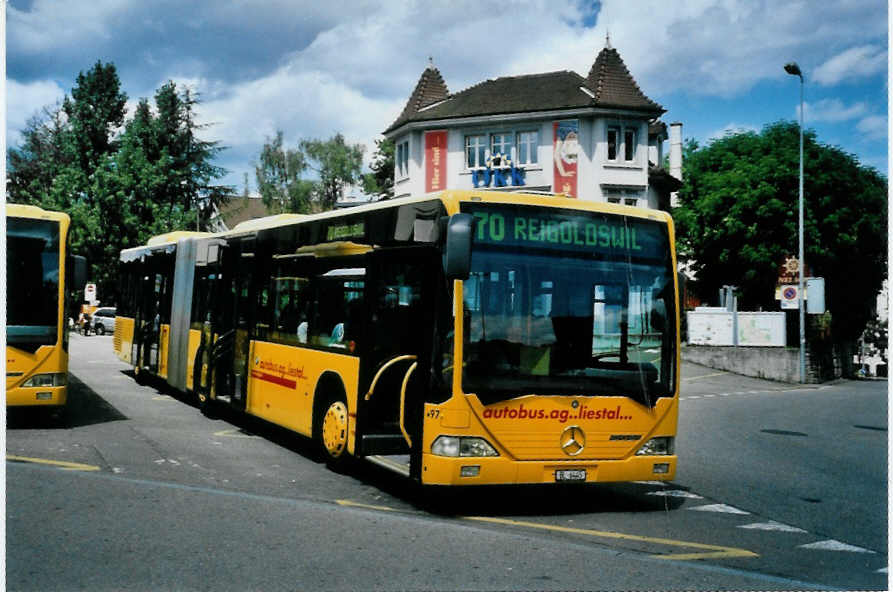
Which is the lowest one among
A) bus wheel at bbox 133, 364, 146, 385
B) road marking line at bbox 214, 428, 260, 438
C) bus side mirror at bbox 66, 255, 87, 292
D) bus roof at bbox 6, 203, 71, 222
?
road marking line at bbox 214, 428, 260, 438

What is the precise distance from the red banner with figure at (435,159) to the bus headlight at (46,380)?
34071 millimetres

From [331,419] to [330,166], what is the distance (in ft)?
194

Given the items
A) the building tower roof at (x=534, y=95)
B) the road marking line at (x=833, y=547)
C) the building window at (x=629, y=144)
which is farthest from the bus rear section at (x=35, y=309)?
the building window at (x=629, y=144)

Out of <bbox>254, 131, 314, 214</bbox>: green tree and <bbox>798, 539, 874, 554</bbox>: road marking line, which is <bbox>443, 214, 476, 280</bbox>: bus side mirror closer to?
<bbox>798, 539, 874, 554</bbox>: road marking line

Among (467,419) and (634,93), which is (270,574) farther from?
(634,93)

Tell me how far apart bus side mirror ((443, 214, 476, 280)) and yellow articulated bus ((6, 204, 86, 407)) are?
23.2 feet

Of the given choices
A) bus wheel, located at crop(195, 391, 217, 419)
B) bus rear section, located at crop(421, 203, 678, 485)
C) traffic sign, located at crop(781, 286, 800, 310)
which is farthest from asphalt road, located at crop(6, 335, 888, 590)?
traffic sign, located at crop(781, 286, 800, 310)

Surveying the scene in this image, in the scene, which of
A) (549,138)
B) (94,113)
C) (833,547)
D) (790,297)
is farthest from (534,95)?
(833,547)

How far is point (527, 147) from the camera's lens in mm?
44719

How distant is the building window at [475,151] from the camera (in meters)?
45.6

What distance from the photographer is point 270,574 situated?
19.9 feet

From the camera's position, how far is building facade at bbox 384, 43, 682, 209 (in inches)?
1721

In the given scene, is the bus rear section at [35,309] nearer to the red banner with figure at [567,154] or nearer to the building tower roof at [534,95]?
the red banner with figure at [567,154]

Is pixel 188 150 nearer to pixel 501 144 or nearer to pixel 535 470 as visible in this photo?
pixel 501 144
